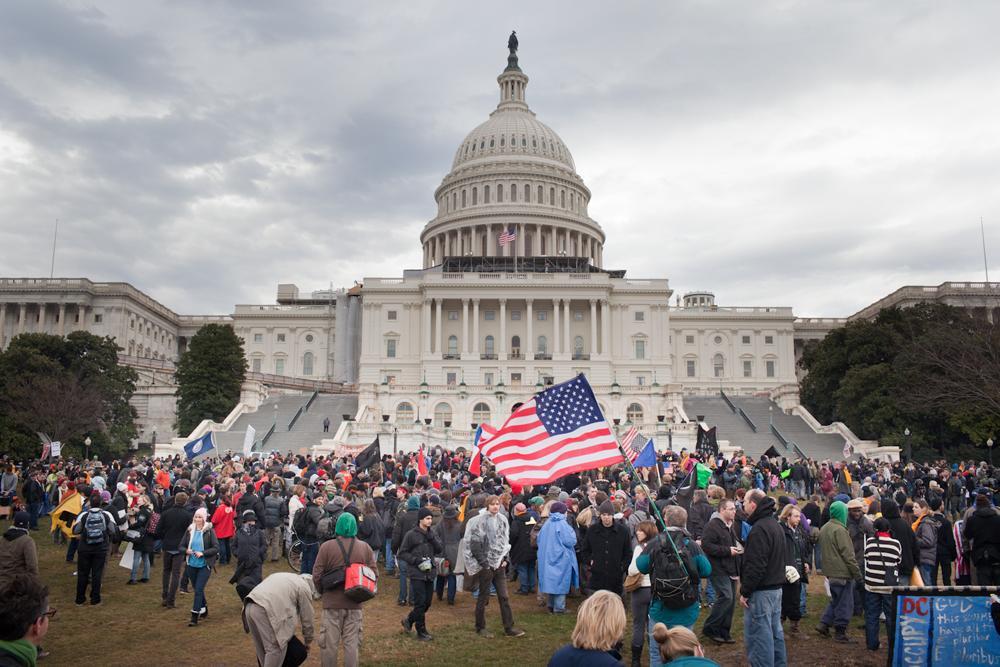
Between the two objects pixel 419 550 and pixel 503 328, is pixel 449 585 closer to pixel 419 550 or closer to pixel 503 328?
pixel 419 550

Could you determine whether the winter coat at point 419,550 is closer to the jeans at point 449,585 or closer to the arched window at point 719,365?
the jeans at point 449,585

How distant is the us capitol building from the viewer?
6250 cm

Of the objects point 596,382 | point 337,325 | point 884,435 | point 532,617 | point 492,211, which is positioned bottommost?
point 532,617

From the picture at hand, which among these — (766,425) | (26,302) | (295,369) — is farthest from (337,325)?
(766,425)

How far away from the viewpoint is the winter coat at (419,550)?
12.5m

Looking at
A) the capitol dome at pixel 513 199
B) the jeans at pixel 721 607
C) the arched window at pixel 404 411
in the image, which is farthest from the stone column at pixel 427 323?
the jeans at pixel 721 607

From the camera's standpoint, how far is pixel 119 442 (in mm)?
52312

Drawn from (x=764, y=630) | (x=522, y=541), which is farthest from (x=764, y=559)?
(x=522, y=541)

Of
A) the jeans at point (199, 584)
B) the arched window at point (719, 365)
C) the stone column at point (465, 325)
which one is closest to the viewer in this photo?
the jeans at point (199, 584)

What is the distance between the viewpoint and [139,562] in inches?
664

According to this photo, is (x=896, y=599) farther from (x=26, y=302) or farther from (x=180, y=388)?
(x=26, y=302)

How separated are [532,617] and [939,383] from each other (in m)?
37.5

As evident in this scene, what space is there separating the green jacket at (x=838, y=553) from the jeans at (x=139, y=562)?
1299 centimetres

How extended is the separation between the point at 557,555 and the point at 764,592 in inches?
178
